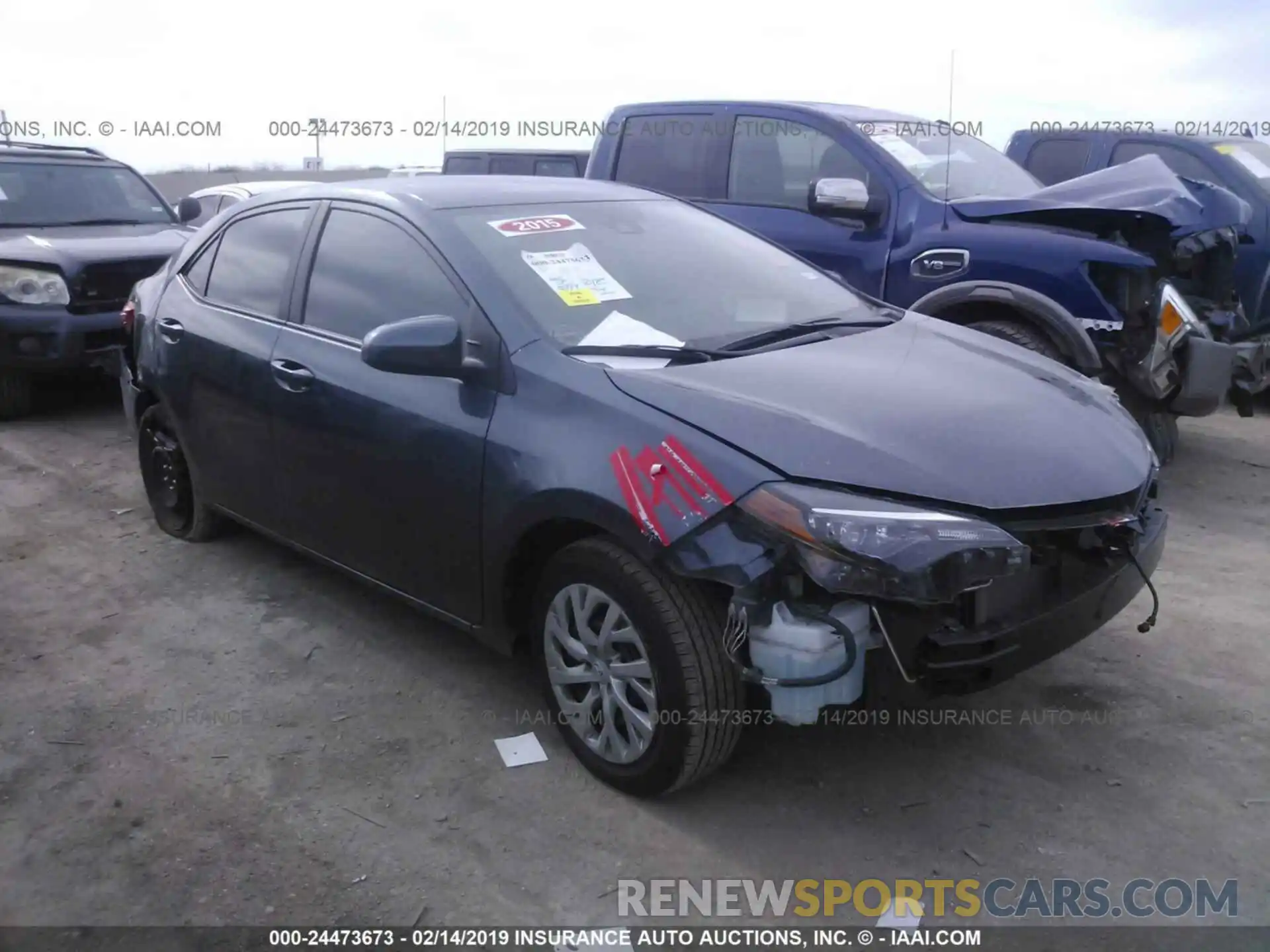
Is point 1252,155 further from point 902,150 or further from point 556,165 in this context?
point 556,165

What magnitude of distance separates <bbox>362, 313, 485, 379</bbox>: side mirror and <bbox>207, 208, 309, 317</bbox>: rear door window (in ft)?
3.62

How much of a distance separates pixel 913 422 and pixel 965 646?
0.61 m

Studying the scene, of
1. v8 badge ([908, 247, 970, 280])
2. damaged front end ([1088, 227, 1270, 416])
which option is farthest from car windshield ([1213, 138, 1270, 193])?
v8 badge ([908, 247, 970, 280])

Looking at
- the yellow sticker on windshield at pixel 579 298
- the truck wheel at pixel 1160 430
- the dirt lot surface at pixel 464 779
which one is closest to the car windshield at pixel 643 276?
the yellow sticker on windshield at pixel 579 298

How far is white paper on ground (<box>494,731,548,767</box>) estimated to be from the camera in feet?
10.9

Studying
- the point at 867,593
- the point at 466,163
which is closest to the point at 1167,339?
the point at 867,593

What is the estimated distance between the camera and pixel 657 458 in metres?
2.80

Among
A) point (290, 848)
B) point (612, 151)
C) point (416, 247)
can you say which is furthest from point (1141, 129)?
point (290, 848)

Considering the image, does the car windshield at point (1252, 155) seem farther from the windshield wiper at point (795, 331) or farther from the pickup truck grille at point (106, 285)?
the pickup truck grille at point (106, 285)

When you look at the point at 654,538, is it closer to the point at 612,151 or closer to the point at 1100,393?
the point at 1100,393

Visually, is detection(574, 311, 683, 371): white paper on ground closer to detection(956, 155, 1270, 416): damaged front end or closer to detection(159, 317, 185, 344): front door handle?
detection(159, 317, 185, 344): front door handle

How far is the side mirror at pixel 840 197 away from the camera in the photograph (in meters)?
5.70

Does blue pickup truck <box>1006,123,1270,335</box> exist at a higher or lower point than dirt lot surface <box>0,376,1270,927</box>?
higher

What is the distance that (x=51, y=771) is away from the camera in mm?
3299
